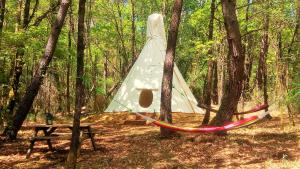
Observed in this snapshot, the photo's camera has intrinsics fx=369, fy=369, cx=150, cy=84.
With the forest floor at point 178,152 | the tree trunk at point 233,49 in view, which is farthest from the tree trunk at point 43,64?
the tree trunk at point 233,49

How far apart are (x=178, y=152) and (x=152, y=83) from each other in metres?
7.56

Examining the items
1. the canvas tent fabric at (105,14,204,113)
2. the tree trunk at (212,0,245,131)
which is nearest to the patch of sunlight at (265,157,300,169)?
the tree trunk at (212,0,245,131)

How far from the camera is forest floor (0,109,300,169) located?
297 inches

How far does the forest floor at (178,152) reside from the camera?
24.7ft

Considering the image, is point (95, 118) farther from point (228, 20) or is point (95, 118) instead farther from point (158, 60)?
point (228, 20)

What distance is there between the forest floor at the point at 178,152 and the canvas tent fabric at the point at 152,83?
4.70 m

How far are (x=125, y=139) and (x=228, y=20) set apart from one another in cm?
450

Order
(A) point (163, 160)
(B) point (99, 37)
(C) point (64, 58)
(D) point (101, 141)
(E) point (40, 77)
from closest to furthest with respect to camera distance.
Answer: (A) point (163, 160), (E) point (40, 77), (D) point (101, 141), (C) point (64, 58), (B) point (99, 37)

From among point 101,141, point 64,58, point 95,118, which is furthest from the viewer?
point 95,118

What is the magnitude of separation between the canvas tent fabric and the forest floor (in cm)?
470

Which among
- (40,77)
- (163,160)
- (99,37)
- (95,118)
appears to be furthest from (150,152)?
(99,37)

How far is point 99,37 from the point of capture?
3034 cm

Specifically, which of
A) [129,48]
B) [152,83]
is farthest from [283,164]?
[129,48]

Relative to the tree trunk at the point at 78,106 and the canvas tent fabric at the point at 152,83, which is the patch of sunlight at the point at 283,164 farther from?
the canvas tent fabric at the point at 152,83
